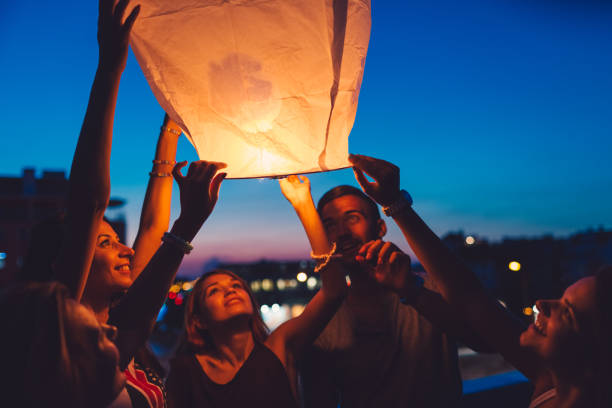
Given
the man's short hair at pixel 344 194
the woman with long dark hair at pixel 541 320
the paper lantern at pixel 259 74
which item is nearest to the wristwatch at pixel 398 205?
the woman with long dark hair at pixel 541 320

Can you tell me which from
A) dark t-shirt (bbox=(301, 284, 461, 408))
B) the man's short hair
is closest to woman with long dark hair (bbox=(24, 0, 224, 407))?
dark t-shirt (bbox=(301, 284, 461, 408))

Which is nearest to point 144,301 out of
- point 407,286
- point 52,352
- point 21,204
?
point 52,352

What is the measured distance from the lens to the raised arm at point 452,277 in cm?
129

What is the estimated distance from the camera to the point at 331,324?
2197 millimetres

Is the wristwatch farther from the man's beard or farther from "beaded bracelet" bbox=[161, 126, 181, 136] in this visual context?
"beaded bracelet" bbox=[161, 126, 181, 136]

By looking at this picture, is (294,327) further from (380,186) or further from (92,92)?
(92,92)

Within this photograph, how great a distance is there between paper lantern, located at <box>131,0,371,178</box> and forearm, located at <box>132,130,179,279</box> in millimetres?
464

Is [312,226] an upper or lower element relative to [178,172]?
lower

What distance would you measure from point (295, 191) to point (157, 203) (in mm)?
707

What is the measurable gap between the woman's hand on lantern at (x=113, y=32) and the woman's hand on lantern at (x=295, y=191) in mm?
1131

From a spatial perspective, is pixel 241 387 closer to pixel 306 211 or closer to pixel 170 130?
pixel 306 211

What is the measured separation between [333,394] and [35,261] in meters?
1.52

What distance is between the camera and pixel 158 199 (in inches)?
73.0

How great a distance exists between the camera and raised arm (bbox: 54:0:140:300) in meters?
1.06
